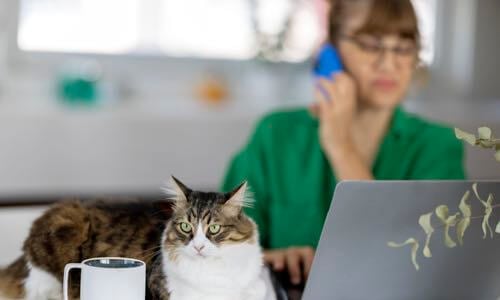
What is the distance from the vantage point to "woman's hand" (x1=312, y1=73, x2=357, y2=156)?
5.69ft

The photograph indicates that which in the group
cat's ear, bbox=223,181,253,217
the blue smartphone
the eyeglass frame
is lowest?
cat's ear, bbox=223,181,253,217

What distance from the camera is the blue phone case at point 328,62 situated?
1813 millimetres

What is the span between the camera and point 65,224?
957mm

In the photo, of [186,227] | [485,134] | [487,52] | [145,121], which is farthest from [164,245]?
[487,52]

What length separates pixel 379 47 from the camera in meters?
1.74

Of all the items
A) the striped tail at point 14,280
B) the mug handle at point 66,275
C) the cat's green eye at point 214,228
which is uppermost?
the cat's green eye at point 214,228

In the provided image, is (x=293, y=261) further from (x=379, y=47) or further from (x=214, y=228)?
(x=379, y=47)

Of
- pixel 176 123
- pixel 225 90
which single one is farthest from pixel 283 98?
pixel 176 123

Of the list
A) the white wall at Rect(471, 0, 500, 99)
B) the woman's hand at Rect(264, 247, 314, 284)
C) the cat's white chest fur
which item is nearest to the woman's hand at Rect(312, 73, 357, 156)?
the woman's hand at Rect(264, 247, 314, 284)

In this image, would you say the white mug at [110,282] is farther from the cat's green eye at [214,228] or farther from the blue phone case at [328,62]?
the blue phone case at [328,62]

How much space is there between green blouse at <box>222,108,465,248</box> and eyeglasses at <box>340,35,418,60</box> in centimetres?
16

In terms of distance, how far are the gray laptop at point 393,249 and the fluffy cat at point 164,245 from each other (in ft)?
0.29

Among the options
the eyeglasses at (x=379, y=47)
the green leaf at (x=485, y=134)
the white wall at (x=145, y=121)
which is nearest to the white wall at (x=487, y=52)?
the white wall at (x=145, y=121)

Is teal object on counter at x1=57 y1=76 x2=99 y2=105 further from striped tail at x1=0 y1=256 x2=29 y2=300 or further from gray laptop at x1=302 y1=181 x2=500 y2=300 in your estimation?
gray laptop at x1=302 y1=181 x2=500 y2=300
